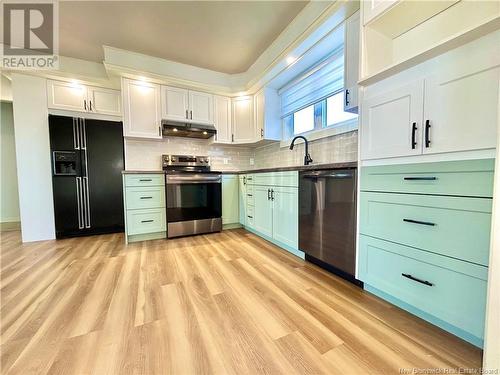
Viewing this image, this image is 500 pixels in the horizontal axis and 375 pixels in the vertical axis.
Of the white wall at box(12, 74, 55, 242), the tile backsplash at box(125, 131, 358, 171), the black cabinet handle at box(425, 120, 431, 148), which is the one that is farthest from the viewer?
the white wall at box(12, 74, 55, 242)

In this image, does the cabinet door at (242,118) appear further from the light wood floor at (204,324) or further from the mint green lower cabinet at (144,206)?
the light wood floor at (204,324)

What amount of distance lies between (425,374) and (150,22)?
346 cm

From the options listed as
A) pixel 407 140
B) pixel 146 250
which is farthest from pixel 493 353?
pixel 146 250

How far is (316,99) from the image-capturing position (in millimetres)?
2551

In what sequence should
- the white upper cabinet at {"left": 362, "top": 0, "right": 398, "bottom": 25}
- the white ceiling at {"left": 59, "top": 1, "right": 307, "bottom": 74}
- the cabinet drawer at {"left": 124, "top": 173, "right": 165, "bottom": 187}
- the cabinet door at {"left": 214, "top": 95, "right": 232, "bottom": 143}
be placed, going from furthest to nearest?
the cabinet door at {"left": 214, "top": 95, "right": 232, "bottom": 143} < the cabinet drawer at {"left": 124, "top": 173, "right": 165, "bottom": 187} < the white ceiling at {"left": 59, "top": 1, "right": 307, "bottom": 74} < the white upper cabinet at {"left": 362, "top": 0, "right": 398, "bottom": 25}

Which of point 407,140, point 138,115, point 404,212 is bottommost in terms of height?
point 404,212

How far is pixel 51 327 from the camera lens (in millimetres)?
1154

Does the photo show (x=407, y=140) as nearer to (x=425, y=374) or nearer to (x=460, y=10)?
(x=460, y=10)

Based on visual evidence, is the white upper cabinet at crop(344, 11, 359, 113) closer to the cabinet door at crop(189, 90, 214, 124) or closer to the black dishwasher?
the black dishwasher

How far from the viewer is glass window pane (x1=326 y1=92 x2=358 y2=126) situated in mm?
2263

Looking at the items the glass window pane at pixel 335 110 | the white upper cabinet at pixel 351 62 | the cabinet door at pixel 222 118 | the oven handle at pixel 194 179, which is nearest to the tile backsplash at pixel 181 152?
the cabinet door at pixel 222 118

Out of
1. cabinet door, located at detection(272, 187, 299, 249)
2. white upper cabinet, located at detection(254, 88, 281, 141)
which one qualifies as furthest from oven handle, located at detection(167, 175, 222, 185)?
cabinet door, located at detection(272, 187, 299, 249)

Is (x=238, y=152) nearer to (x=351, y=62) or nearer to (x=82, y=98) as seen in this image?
(x=351, y=62)

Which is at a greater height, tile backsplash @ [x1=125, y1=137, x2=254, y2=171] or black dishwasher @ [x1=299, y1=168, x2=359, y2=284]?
tile backsplash @ [x1=125, y1=137, x2=254, y2=171]
